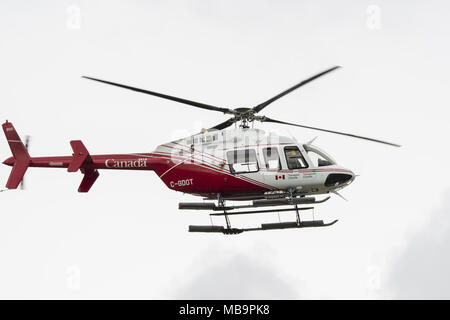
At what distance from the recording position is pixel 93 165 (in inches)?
907

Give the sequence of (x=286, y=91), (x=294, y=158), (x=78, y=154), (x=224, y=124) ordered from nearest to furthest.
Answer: (x=286, y=91) < (x=294, y=158) < (x=224, y=124) < (x=78, y=154)

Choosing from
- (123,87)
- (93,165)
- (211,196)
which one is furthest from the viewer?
(93,165)

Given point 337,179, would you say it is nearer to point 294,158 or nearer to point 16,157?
point 294,158

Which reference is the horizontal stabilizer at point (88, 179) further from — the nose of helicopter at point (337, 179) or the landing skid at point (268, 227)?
the nose of helicopter at point (337, 179)

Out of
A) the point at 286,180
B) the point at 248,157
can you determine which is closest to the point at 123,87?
the point at 248,157

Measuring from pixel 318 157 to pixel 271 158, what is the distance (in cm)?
168

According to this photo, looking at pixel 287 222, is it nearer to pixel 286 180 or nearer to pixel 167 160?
pixel 286 180

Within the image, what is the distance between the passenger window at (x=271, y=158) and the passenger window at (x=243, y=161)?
39 centimetres

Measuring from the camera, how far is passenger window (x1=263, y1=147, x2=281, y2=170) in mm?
20609

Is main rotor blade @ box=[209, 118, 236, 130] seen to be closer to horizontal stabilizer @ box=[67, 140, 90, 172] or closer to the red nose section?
horizontal stabilizer @ box=[67, 140, 90, 172]

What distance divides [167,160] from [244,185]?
10.4 feet

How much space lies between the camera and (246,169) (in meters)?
20.7

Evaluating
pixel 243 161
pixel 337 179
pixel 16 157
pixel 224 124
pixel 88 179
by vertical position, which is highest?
pixel 224 124

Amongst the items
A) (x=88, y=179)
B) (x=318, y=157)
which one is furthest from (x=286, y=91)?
(x=88, y=179)
